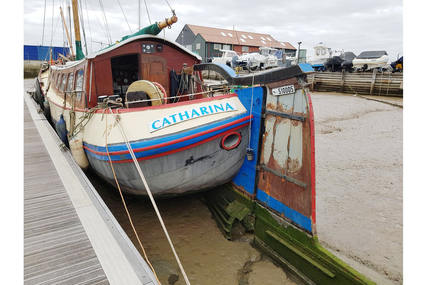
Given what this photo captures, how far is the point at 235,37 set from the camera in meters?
44.1

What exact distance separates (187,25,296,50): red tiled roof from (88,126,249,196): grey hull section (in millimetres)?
38473

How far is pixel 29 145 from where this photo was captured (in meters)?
7.47

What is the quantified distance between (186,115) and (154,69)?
2725mm

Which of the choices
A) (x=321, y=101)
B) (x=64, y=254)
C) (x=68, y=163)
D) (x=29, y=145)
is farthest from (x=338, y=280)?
(x=321, y=101)

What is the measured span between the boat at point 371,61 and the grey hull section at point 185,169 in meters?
21.2

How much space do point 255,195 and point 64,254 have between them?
124 inches

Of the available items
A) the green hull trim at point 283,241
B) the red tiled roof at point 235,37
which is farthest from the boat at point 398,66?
the red tiled roof at point 235,37

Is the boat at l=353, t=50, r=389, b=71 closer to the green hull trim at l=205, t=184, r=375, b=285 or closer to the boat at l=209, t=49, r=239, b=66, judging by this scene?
the boat at l=209, t=49, r=239, b=66

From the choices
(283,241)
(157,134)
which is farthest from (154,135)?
(283,241)

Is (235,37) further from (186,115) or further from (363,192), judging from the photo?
(186,115)

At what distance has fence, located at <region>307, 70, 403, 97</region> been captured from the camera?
17.0 meters

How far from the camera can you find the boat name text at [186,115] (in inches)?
175

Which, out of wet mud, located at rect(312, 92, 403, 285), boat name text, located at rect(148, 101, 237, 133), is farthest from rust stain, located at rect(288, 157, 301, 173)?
wet mud, located at rect(312, 92, 403, 285)

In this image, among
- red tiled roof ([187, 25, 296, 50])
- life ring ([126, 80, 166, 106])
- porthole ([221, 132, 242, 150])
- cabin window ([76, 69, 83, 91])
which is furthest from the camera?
red tiled roof ([187, 25, 296, 50])
